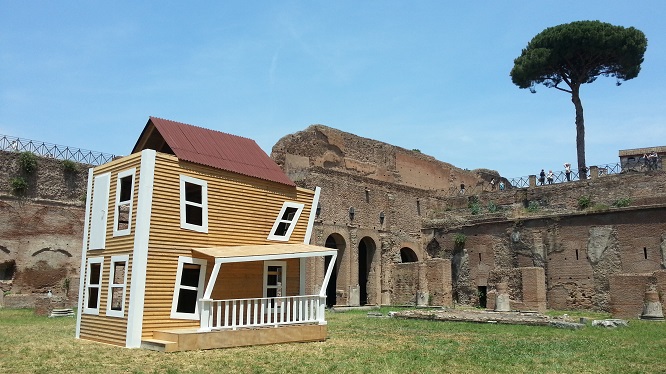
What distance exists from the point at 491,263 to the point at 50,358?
81.1 feet

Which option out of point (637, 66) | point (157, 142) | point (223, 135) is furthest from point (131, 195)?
point (637, 66)

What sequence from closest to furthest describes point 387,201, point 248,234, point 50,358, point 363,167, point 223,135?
point 50,358 < point 248,234 < point 223,135 < point 387,201 < point 363,167

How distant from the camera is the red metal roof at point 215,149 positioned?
47.2 ft

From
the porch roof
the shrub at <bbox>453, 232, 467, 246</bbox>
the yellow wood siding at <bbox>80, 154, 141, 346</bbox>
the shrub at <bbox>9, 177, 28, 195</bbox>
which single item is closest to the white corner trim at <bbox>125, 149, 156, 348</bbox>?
the yellow wood siding at <bbox>80, 154, 141, 346</bbox>

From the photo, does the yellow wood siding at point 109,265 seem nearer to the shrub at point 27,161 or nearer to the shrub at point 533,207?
the shrub at point 27,161

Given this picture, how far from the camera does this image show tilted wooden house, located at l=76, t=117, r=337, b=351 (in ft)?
42.7

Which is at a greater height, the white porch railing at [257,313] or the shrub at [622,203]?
the shrub at [622,203]

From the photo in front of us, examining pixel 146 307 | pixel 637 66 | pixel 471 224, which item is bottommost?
pixel 146 307

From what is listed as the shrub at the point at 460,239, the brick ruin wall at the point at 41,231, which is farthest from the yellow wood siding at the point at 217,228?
the shrub at the point at 460,239

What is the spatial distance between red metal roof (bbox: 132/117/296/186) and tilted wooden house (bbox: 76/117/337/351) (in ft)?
0.12

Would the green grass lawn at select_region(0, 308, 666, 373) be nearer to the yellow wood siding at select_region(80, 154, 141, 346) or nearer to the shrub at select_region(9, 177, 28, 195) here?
the yellow wood siding at select_region(80, 154, 141, 346)

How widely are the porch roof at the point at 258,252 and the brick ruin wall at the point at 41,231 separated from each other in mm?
15358

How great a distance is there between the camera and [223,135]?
16.2 meters

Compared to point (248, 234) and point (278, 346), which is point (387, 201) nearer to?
point (248, 234)
